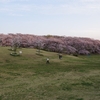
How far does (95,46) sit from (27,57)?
35376 mm

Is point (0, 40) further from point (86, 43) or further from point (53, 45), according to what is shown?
point (86, 43)

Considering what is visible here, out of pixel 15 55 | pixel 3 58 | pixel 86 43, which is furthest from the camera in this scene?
pixel 86 43

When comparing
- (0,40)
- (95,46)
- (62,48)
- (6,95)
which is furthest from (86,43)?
(6,95)

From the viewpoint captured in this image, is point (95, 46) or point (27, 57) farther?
point (95, 46)

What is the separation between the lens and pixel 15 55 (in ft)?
105

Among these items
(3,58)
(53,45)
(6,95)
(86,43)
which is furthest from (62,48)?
(6,95)

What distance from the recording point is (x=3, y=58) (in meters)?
29.3

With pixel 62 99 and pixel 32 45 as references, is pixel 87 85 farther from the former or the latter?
pixel 32 45

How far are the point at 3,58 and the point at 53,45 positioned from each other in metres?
25.7

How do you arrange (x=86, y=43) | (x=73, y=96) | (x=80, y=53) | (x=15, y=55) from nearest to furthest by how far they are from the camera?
(x=73, y=96)
(x=15, y=55)
(x=80, y=53)
(x=86, y=43)

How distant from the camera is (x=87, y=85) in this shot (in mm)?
14008

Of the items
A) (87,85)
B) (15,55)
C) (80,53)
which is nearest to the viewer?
(87,85)

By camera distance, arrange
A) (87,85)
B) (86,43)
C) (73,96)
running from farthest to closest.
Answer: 1. (86,43)
2. (87,85)
3. (73,96)

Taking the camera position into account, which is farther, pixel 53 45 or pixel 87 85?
pixel 53 45
